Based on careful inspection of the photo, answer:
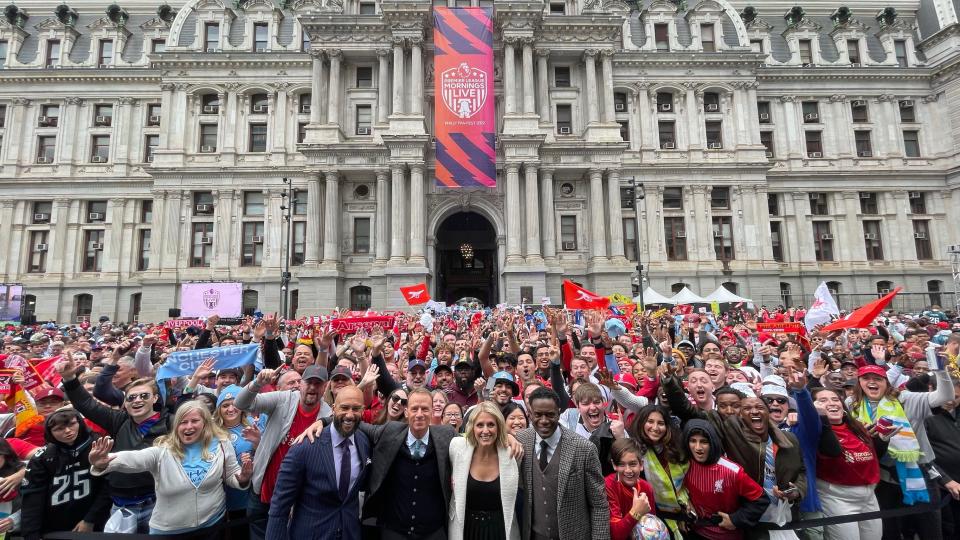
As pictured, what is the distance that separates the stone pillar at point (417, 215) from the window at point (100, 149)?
89.0ft

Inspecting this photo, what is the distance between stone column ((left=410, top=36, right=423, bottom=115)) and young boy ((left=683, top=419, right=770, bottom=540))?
30.8m

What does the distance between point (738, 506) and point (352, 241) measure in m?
31.4

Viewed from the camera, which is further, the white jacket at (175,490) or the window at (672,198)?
the window at (672,198)

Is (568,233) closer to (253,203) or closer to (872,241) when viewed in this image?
(253,203)

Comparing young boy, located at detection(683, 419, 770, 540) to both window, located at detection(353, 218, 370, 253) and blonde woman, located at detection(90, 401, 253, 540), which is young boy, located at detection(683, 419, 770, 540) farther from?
window, located at detection(353, 218, 370, 253)

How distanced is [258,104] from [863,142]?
49241 millimetres

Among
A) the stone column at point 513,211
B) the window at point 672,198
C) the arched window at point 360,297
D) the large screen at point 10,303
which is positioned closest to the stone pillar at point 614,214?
the window at point 672,198

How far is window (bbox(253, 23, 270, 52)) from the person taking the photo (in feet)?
128

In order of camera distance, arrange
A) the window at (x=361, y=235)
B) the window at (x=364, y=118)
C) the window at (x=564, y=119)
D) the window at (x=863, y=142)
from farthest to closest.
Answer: the window at (x=863, y=142) → the window at (x=564, y=119) → the window at (x=364, y=118) → the window at (x=361, y=235)

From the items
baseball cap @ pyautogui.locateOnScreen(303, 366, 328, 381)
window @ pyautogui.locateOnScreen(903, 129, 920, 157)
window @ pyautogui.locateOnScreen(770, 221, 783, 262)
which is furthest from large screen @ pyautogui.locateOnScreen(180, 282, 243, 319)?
window @ pyautogui.locateOnScreen(903, 129, 920, 157)

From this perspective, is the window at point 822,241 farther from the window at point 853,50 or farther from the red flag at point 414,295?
the red flag at point 414,295

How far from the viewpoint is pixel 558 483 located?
4457mm

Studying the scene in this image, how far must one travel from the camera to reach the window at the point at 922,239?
131ft

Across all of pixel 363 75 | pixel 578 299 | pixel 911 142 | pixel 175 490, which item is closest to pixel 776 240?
pixel 911 142
